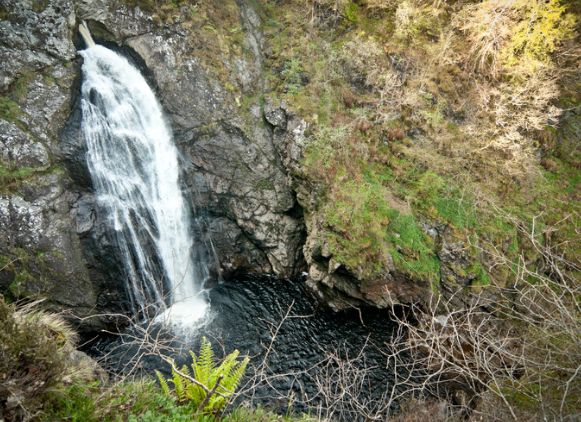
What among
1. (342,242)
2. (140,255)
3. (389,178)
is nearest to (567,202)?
(389,178)

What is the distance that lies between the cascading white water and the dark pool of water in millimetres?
855

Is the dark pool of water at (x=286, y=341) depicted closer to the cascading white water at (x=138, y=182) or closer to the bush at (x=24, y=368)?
the cascading white water at (x=138, y=182)

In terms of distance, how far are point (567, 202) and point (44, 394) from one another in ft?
40.0

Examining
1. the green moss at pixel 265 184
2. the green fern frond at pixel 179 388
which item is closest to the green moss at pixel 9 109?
the green moss at pixel 265 184

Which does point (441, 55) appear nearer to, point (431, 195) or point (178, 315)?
point (431, 195)

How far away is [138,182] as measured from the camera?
8.96 m

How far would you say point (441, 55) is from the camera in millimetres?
10406

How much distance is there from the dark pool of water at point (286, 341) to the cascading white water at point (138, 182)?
855mm

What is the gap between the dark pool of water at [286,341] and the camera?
285 inches

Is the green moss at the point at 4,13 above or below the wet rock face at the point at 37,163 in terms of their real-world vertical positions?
above

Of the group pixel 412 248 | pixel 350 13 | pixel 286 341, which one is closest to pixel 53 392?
pixel 286 341

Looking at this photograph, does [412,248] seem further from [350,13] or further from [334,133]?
[350,13]

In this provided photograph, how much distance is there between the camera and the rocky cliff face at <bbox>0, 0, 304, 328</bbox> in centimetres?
748

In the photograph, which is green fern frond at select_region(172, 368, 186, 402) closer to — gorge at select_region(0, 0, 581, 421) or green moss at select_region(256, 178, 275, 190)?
gorge at select_region(0, 0, 581, 421)
